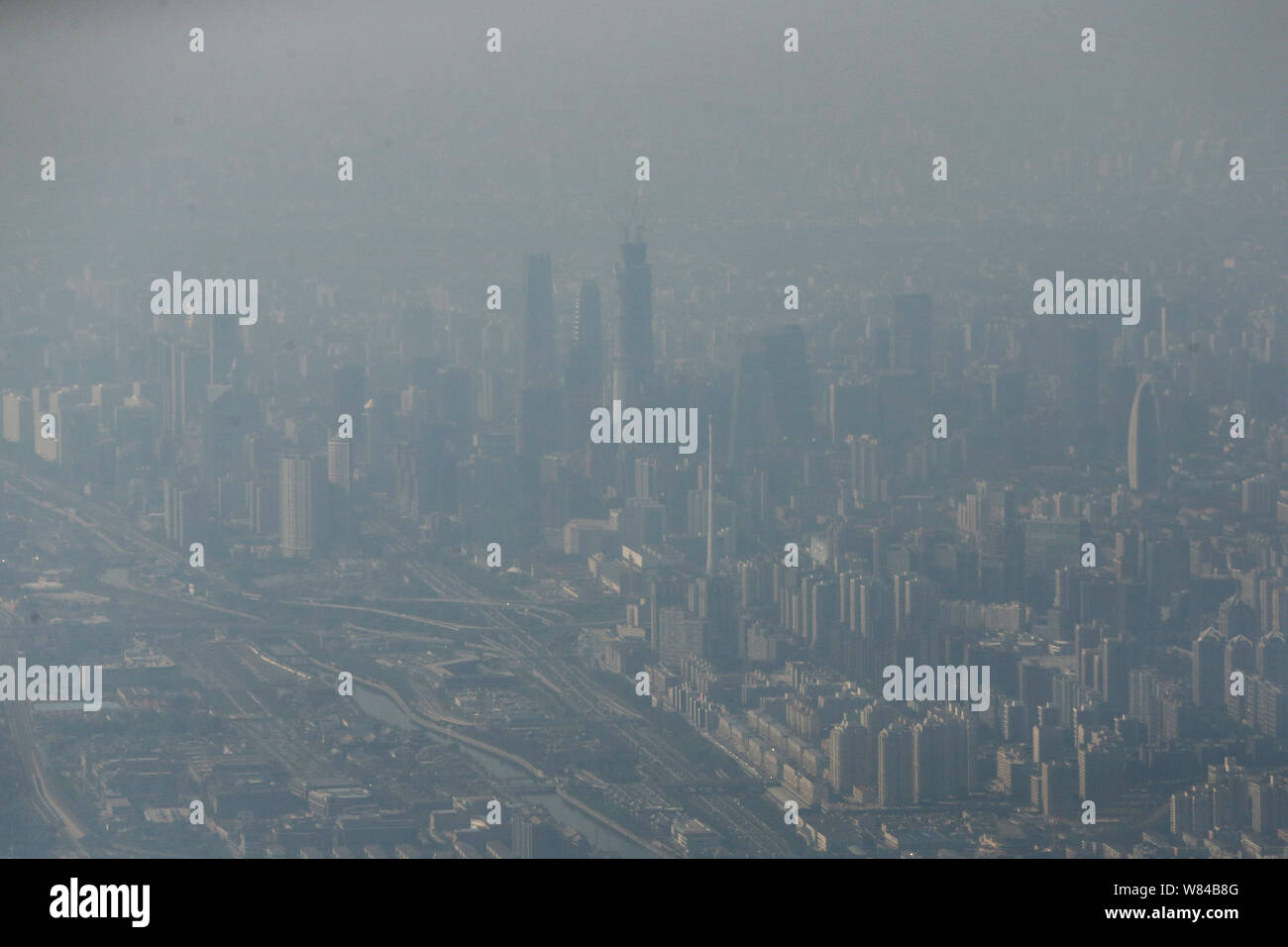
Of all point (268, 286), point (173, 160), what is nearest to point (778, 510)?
point (268, 286)

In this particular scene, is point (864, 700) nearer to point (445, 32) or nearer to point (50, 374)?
point (445, 32)

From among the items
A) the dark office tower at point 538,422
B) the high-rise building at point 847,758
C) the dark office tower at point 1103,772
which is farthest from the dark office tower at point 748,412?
the dark office tower at point 1103,772

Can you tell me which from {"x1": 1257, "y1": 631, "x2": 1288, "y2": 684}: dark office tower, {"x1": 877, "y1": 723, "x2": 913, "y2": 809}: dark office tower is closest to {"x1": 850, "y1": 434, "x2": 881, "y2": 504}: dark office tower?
{"x1": 877, "y1": 723, "x2": 913, "y2": 809}: dark office tower

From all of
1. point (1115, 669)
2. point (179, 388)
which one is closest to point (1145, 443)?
point (1115, 669)

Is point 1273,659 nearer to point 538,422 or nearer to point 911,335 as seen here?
point 911,335

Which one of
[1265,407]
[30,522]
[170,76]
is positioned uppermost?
[170,76]

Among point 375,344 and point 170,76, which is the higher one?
point 170,76

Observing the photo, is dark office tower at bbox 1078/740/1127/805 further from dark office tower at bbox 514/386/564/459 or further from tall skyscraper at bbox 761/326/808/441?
dark office tower at bbox 514/386/564/459
